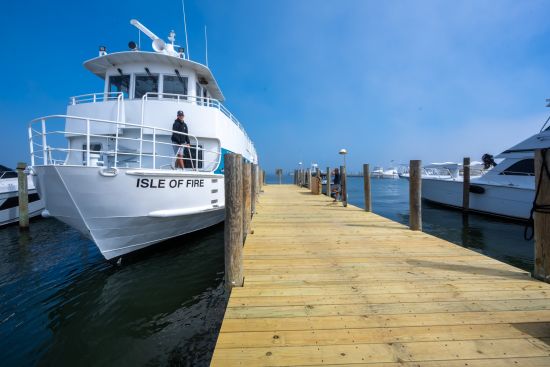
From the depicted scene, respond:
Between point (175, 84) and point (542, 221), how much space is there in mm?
10472

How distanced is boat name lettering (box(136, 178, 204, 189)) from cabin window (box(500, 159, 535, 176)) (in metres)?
14.3

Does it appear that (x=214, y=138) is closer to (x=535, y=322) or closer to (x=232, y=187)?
(x=232, y=187)

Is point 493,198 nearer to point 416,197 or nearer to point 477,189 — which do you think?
point 477,189

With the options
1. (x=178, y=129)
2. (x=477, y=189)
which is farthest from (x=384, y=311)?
(x=477, y=189)

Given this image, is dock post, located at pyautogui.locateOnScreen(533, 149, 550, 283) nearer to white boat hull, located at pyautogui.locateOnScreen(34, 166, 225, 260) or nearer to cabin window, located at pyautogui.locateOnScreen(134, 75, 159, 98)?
white boat hull, located at pyautogui.locateOnScreen(34, 166, 225, 260)

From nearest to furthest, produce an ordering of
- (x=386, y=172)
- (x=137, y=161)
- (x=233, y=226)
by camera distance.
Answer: (x=233, y=226)
(x=137, y=161)
(x=386, y=172)

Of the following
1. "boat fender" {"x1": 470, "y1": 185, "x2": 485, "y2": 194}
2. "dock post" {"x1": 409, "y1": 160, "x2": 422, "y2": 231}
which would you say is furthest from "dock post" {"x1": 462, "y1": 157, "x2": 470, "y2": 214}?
"dock post" {"x1": 409, "y1": 160, "x2": 422, "y2": 231}

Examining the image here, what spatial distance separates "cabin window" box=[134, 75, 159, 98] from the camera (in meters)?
9.72

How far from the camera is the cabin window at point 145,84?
972 centimetres

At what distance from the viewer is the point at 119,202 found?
5.70 m

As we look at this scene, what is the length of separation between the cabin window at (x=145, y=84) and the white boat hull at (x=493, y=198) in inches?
631

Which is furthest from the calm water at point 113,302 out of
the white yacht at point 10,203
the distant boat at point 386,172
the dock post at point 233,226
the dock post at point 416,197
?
the distant boat at point 386,172

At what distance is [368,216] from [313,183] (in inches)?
378

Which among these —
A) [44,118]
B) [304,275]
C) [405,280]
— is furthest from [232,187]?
[44,118]
